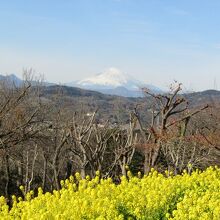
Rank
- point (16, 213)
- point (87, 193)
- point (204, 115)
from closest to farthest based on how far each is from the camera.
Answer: point (16, 213) → point (87, 193) → point (204, 115)

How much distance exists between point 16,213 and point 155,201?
2.57 m

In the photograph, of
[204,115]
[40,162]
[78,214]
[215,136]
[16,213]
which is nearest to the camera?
[78,214]

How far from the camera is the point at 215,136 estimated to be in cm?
2575

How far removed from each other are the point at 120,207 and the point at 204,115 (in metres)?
41.5

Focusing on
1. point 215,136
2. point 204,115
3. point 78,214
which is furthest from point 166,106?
point 204,115

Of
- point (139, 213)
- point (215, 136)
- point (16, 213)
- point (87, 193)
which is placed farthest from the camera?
point (215, 136)

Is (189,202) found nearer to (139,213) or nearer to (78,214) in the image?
(139,213)

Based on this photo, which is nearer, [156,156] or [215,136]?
[156,156]

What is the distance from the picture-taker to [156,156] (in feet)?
70.1

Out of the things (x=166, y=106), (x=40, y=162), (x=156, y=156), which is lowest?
(x=40, y=162)

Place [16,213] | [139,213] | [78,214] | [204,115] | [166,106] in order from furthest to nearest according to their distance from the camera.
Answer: [204,115], [166,106], [16,213], [139,213], [78,214]

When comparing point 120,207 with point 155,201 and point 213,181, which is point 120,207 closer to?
point 155,201

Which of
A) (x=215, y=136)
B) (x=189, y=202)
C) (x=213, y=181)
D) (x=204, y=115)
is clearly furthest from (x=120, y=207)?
(x=204, y=115)

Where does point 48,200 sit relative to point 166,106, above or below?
below
